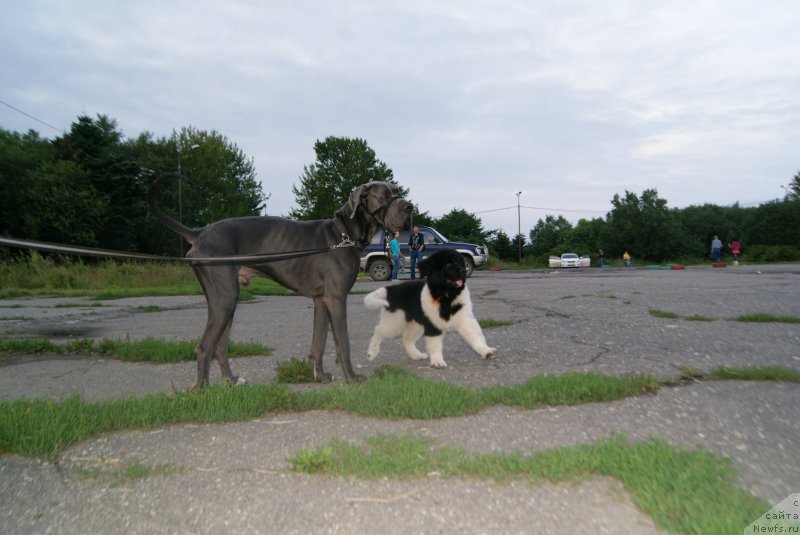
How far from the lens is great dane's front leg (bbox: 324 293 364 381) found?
417cm

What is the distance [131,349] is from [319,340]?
2.53 m

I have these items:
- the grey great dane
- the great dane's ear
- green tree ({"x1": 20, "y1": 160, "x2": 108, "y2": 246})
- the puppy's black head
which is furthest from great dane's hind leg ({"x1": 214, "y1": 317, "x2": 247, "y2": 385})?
green tree ({"x1": 20, "y1": 160, "x2": 108, "y2": 246})

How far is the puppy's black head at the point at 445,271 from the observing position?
486 centimetres

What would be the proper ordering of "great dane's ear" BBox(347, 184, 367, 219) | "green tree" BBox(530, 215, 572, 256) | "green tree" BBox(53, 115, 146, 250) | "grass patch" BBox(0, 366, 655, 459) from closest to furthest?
"grass patch" BBox(0, 366, 655, 459)
"great dane's ear" BBox(347, 184, 367, 219)
"green tree" BBox(53, 115, 146, 250)
"green tree" BBox(530, 215, 572, 256)

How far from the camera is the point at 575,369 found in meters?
4.40

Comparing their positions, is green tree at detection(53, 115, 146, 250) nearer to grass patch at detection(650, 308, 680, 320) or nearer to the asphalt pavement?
the asphalt pavement

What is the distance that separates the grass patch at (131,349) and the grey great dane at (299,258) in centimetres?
136

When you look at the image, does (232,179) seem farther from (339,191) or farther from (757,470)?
(757,470)

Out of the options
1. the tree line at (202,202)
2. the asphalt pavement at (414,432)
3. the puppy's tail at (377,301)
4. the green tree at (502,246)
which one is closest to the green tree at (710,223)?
the tree line at (202,202)

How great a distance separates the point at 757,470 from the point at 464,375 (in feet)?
8.06

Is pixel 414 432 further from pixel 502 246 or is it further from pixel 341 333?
pixel 502 246

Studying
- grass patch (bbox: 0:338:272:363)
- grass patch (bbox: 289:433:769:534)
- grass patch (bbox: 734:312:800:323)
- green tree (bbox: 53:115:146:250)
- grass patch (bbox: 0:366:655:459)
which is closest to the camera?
grass patch (bbox: 289:433:769:534)

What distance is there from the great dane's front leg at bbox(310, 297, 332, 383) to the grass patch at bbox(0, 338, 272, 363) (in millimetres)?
1521

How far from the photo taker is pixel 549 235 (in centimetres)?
10150
